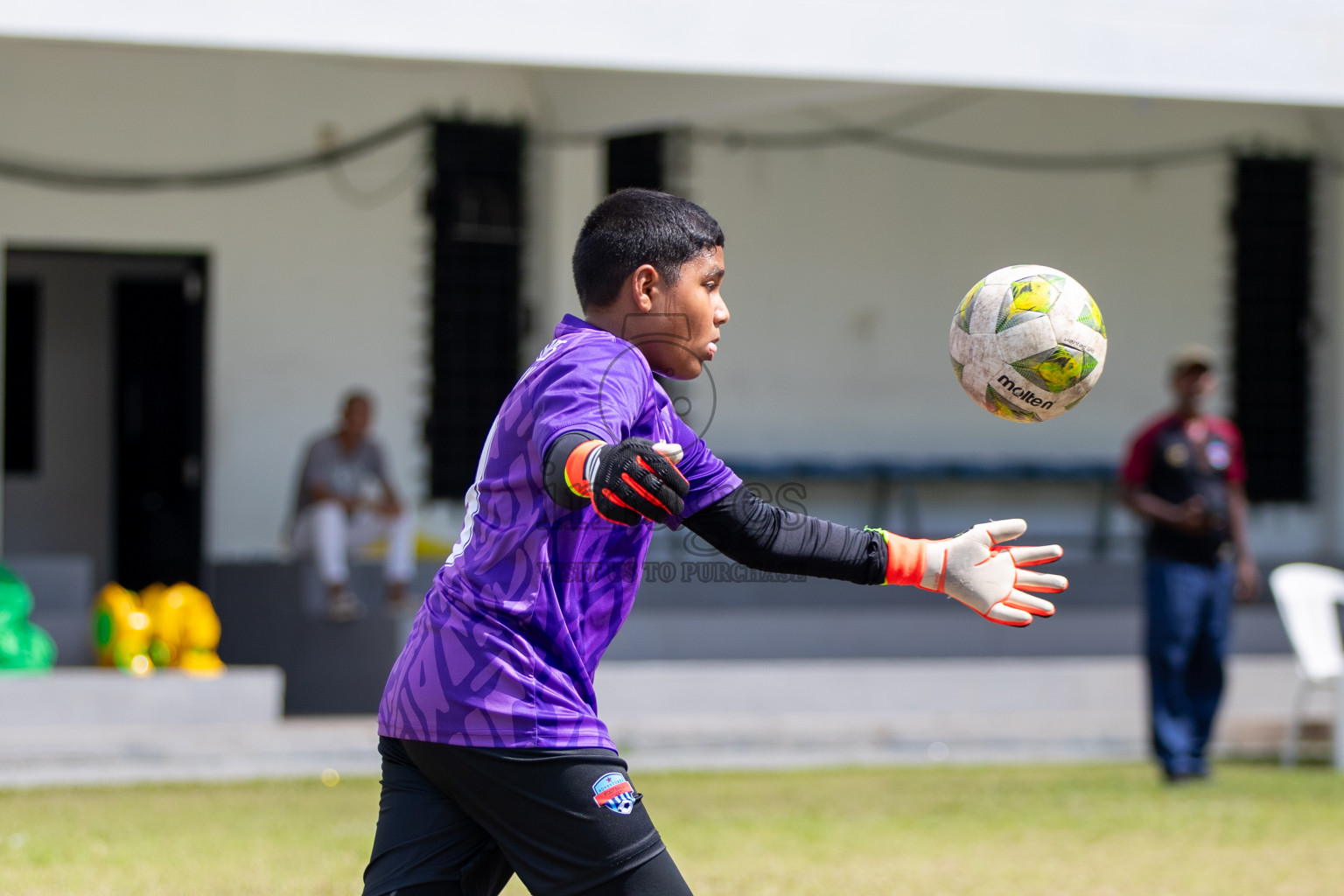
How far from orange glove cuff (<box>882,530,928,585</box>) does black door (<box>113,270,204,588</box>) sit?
9.14 meters

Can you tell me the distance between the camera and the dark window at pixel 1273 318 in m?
12.4

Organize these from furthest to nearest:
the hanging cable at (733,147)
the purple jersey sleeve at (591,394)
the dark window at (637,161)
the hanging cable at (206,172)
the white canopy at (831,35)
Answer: the dark window at (637,161) → the hanging cable at (733,147) → the hanging cable at (206,172) → the white canopy at (831,35) → the purple jersey sleeve at (591,394)

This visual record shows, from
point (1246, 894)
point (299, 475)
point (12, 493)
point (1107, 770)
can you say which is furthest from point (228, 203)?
point (1246, 894)

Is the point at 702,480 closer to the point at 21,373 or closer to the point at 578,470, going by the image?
the point at 578,470

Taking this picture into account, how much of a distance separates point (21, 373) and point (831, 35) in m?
7.24

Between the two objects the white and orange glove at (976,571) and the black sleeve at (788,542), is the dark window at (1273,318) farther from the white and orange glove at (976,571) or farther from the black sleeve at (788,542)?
the black sleeve at (788,542)

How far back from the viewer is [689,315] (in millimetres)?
2590

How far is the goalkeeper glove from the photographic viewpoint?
210cm

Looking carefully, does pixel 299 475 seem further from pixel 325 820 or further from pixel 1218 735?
pixel 1218 735

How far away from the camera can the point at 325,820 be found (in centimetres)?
650

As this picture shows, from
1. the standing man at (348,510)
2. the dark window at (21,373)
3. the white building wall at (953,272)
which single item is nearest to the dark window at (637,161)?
the white building wall at (953,272)

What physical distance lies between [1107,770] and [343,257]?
19.9ft

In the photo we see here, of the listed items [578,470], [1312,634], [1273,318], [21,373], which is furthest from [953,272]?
[578,470]

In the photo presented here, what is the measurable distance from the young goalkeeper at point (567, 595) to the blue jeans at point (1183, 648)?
5.09m
